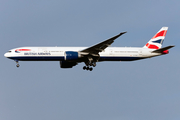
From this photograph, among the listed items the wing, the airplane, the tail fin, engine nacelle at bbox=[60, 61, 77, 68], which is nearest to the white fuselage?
the airplane

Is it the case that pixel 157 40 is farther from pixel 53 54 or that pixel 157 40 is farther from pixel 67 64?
pixel 53 54

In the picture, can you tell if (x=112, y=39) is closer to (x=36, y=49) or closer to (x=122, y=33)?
(x=122, y=33)

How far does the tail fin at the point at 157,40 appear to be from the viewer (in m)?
56.3

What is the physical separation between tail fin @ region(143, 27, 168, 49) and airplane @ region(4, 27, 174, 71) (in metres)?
2.03

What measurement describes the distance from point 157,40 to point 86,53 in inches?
544

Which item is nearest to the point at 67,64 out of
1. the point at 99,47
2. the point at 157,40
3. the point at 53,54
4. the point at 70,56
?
the point at 53,54

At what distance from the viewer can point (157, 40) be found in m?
57.3

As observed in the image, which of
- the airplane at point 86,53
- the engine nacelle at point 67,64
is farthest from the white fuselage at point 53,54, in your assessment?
the engine nacelle at point 67,64

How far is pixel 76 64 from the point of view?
57094 mm

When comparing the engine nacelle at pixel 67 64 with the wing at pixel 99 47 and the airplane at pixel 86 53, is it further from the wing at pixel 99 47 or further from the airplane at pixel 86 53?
the wing at pixel 99 47

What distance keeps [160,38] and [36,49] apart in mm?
21141

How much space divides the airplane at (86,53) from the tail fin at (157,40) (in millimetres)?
2032

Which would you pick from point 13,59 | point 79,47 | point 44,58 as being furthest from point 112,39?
point 13,59

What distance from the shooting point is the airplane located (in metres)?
49.7
